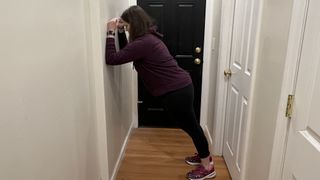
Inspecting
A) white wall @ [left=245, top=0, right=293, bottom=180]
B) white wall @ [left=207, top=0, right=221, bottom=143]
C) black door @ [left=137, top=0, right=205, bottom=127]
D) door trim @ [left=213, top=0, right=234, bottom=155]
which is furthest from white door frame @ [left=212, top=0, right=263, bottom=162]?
white wall @ [left=245, top=0, right=293, bottom=180]

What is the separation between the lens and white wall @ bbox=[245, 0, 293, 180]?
49.3 inches

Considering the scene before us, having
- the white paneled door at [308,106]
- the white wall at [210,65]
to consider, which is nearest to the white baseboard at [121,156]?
the white wall at [210,65]

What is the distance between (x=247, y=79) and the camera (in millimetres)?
1866

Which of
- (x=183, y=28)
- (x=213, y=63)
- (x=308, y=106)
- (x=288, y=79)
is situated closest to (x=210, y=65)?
(x=213, y=63)

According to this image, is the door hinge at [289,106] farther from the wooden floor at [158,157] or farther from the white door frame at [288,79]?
the wooden floor at [158,157]

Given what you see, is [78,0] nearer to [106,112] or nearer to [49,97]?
[49,97]

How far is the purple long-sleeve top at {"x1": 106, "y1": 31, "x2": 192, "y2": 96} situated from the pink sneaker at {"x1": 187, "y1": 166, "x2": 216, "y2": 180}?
0.76 metres

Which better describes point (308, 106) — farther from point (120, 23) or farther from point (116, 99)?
point (116, 99)

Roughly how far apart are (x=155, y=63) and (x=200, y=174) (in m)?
1.03

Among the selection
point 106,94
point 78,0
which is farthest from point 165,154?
point 78,0

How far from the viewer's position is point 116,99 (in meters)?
2.31

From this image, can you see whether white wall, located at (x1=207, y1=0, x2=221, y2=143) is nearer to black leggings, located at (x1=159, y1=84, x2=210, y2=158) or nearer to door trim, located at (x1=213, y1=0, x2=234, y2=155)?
door trim, located at (x1=213, y1=0, x2=234, y2=155)

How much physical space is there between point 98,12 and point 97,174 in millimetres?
1132

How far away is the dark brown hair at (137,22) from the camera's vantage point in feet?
6.61
